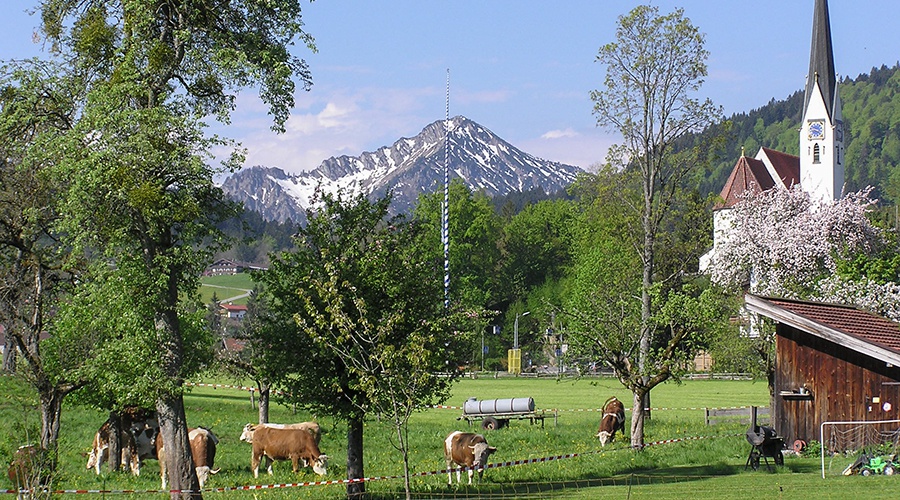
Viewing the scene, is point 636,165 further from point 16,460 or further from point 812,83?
point 812,83

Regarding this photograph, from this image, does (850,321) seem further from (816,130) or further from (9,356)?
(816,130)

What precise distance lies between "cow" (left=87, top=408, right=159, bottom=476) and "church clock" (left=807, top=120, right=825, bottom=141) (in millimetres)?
89986

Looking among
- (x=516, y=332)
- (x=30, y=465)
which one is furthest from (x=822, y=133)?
(x=30, y=465)

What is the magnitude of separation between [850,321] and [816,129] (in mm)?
81045

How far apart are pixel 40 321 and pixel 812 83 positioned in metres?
88.7

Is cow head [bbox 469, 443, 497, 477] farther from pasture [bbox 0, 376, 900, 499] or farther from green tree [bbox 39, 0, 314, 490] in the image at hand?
green tree [bbox 39, 0, 314, 490]

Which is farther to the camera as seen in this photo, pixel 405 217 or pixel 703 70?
pixel 703 70

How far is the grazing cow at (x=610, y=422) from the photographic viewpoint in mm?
33684

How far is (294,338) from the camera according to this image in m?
22.0

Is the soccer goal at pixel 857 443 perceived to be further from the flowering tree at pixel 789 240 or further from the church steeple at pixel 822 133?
the church steeple at pixel 822 133

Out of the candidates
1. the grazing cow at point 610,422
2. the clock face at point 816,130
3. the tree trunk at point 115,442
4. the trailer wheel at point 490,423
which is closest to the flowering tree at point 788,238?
the trailer wheel at point 490,423

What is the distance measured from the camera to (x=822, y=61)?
98812mm

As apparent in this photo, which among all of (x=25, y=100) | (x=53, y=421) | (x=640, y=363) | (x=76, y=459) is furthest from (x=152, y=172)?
(x=640, y=363)

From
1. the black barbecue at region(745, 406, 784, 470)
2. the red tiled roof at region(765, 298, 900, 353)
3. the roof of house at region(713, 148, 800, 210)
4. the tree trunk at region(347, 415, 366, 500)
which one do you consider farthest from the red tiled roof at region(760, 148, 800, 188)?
the tree trunk at region(347, 415, 366, 500)
